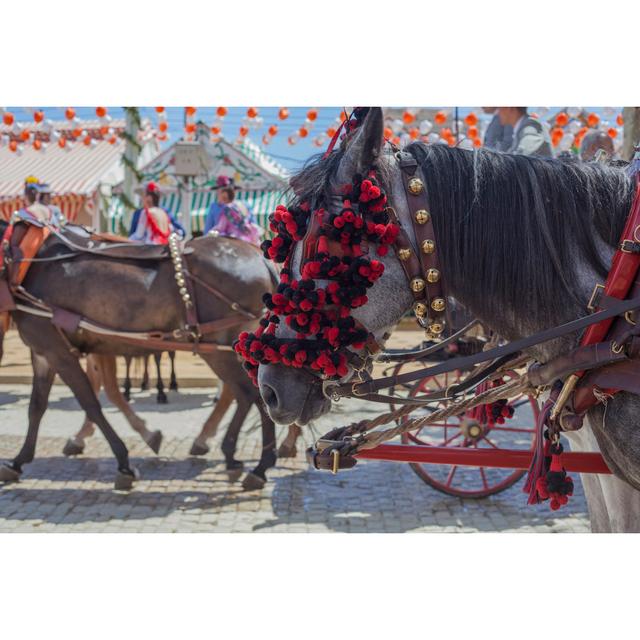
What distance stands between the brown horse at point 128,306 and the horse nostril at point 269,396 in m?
3.08

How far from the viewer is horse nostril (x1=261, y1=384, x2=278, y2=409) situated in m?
1.89

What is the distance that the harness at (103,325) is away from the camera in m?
4.95

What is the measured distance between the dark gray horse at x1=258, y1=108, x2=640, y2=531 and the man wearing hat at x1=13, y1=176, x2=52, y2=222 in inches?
Result: 153

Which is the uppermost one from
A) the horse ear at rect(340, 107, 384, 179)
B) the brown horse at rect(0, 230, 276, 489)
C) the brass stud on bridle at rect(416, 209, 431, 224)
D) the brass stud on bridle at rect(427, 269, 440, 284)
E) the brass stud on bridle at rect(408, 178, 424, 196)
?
the horse ear at rect(340, 107, 384, 179)

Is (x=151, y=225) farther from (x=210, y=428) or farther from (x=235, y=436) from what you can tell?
(x=235, y=436)

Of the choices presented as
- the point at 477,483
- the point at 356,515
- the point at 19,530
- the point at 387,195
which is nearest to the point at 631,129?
the point at 477,483

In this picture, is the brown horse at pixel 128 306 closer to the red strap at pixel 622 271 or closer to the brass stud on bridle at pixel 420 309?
the brass stud on bridle at pixel 420 309

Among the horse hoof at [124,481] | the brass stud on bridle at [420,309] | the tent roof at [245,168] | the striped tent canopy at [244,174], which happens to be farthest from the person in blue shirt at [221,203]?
the tent roof at [245,168]

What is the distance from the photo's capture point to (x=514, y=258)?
1878 mm

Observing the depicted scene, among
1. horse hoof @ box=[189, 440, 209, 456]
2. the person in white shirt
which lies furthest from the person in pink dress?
the person in white shirt

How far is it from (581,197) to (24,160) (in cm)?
708

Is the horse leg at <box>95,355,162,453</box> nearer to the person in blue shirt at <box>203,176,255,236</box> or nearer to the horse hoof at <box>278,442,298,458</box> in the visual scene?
the horse hoof at <box>278,442,298,458</box>

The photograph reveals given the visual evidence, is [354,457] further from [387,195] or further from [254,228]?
[254,228]

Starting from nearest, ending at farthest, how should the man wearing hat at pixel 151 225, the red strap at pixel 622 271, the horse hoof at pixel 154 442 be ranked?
the red strap at pixel 622 271 < the horse hoof at pixel 154 442 < the man wearing hat at pixel 151 225
